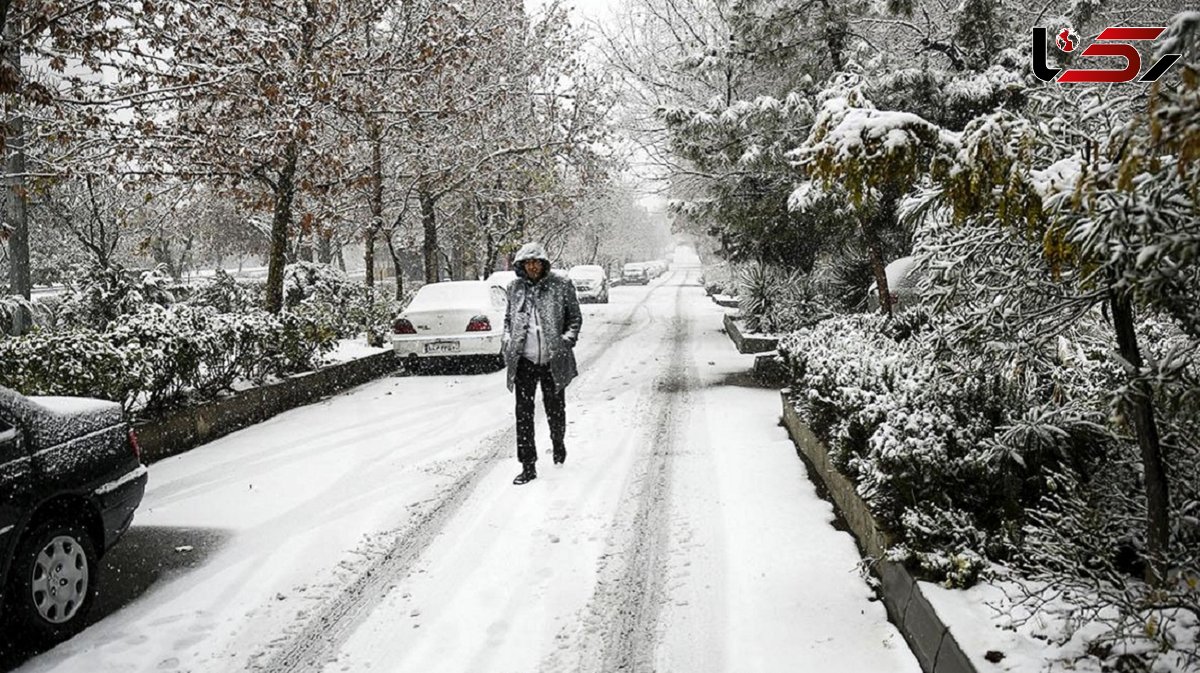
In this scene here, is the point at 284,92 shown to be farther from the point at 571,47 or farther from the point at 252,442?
the point at 571,47

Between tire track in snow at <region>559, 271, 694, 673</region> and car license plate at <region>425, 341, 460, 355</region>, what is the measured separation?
5.67m

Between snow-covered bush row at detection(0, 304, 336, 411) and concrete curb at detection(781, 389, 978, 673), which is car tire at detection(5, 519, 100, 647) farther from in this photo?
concrete curb at detection(781, 389, 978, 673)

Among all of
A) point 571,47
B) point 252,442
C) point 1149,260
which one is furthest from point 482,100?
point 1149,260

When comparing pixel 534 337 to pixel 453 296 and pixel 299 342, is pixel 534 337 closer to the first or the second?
pixel 299 342

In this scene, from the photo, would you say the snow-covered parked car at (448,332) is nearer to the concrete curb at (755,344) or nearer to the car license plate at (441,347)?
the car license plate at (441,347)

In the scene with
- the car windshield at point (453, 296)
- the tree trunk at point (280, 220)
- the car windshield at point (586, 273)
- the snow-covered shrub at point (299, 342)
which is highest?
the tree trunk at point (280, 220)

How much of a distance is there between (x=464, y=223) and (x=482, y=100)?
362 inches

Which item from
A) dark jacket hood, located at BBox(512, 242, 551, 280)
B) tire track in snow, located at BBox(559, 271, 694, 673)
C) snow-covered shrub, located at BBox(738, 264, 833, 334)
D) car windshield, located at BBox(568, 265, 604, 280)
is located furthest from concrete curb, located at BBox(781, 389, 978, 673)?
car windshield, located at BBox(568, 265, 604, 280)

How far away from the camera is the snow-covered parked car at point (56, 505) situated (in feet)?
12.8

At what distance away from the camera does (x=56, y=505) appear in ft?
13.9

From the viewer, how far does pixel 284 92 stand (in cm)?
978

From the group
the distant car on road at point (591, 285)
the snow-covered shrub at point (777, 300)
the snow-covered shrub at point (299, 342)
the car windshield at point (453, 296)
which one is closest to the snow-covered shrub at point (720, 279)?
the distant car on road at point (591, 285)

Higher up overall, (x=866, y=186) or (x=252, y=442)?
(x=866, y=186)

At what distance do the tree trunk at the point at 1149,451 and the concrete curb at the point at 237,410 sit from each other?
8052 millimetres
